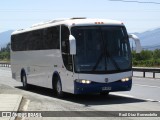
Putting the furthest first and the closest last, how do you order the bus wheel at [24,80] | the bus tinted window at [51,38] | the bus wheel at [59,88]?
the bus wheel at [24,80], the bus tinted window at [51,38], the bus wheel at [59,88]

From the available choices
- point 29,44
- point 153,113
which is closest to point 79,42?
point 153,113

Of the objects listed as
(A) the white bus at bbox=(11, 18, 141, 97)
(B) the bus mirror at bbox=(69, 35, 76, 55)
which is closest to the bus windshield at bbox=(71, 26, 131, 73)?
(A) the white bus at bbox=(11, 18, 141, 97)

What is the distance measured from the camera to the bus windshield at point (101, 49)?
17.5 meters

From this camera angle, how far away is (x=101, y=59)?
17656 mm

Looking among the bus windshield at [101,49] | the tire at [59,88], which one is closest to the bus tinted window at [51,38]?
the tire at [59,88]

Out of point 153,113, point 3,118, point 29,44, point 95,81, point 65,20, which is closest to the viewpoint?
point 3,118

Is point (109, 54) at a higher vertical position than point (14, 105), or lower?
higher

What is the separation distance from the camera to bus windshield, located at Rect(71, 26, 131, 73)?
687 inches

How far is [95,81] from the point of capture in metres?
17.4

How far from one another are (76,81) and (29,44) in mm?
7727

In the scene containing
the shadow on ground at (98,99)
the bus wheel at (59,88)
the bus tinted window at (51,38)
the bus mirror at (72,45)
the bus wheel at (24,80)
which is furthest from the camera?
the bus wheel at (24,80)

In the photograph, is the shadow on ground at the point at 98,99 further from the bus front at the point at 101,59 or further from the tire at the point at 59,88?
the bus front at the point at 101,59

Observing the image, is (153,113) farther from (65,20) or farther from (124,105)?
(65,20)

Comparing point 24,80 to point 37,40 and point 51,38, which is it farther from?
point 51,38
